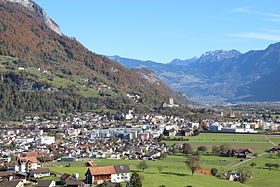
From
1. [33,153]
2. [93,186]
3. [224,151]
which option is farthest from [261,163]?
[33,153]

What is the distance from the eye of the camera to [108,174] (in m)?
45.8

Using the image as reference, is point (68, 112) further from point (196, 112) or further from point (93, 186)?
point (93, 186)

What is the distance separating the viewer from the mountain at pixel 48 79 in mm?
127625

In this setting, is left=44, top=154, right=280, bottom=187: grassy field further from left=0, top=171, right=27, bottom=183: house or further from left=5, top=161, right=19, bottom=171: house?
left=0, top=171, right=27, bottom=183: house

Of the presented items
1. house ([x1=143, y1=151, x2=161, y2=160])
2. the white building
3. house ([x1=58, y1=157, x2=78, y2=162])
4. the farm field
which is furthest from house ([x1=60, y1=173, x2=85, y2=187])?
the farm field

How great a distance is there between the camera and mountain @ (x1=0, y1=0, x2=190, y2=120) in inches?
5025

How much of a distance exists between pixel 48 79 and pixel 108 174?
104 metres

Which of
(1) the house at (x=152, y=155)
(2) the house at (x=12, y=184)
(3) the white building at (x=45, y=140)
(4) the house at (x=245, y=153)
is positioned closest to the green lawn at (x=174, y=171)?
(1) the house at (x=152, y=155)

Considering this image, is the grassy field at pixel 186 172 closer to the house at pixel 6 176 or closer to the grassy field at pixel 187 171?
the grassy field at pixel 187 171

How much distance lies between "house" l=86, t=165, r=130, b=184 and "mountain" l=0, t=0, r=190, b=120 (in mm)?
73227

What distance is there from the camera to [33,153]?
65.2m

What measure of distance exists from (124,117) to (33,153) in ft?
206

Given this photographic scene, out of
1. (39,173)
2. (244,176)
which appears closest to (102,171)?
(39,173)

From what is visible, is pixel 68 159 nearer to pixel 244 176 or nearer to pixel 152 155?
pixel 152 155
